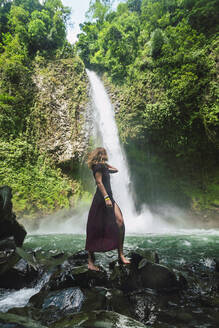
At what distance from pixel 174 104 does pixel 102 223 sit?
9.24 metres

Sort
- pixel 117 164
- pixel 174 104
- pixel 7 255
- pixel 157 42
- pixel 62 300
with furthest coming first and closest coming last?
pixel 117 164 → pixel 157 42 → pixel 174 104 → pixel 7 255 → pixel 62 300

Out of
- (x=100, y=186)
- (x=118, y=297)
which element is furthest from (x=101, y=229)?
(x=118, y=297)

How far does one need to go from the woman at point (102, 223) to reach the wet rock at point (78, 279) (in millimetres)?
120

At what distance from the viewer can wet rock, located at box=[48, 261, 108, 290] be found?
9.06 feet

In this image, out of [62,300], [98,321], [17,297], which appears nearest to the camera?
Answer: [98,321]

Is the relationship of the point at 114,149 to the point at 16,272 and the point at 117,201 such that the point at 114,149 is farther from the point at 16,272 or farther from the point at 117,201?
the point at 16,272

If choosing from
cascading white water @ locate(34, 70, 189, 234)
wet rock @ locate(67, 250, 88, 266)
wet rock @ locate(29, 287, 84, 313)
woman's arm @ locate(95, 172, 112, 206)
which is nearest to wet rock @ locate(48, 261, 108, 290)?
wet rock @ locate(29, 287, 84, 313)

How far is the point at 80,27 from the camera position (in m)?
26.3

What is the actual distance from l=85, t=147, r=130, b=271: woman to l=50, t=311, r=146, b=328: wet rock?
45.2 inches

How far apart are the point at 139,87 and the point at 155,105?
235 cm

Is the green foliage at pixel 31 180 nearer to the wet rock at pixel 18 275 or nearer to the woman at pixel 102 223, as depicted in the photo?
the wet rock at pixel 18 275

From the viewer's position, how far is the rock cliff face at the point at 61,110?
12781 millimetres

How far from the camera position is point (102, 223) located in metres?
3.12

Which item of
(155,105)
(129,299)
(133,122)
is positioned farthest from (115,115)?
(129,299)
